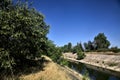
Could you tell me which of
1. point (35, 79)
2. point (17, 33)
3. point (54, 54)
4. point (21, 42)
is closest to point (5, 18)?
point (17, 33)

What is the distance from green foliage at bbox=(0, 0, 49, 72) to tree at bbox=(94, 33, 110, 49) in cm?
10342

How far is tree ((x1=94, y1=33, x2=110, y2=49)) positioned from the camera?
124387 millimetres

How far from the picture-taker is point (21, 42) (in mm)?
23656

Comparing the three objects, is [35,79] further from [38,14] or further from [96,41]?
[96,41]

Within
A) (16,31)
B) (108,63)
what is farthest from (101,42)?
(16,31)

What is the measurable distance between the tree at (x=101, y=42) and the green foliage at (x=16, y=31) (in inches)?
4071

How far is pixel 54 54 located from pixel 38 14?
1260 inches

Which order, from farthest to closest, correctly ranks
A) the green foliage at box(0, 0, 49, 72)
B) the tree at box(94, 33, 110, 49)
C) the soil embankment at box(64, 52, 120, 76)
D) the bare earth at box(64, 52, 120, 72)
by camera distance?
1. the tree at box(94, 33, 110, 49)
2. the bare earth at box(64, 52, 120, 72)
3. the soil embankment at box(64, 52, 120, 76)
4. the green foliage at box(0, 0, 49, 72)

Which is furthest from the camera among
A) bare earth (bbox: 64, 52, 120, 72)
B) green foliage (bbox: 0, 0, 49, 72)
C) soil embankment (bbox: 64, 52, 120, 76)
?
bare earth (bbox: 64, 52, 120, 72)

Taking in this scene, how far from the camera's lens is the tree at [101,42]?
124m

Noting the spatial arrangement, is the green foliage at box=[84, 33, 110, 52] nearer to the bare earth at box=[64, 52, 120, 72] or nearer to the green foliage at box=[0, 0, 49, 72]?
the bare earth at box=[64, 52, 120, 72]

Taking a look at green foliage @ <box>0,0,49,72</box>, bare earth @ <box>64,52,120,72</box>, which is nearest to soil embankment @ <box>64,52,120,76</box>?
bare earth @ <box>64,52,120,72</box>

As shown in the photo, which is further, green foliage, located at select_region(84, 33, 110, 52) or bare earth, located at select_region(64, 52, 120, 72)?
green foliage, located at select_region(84, 33, 110, 52)

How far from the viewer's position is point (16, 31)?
22.2 m
